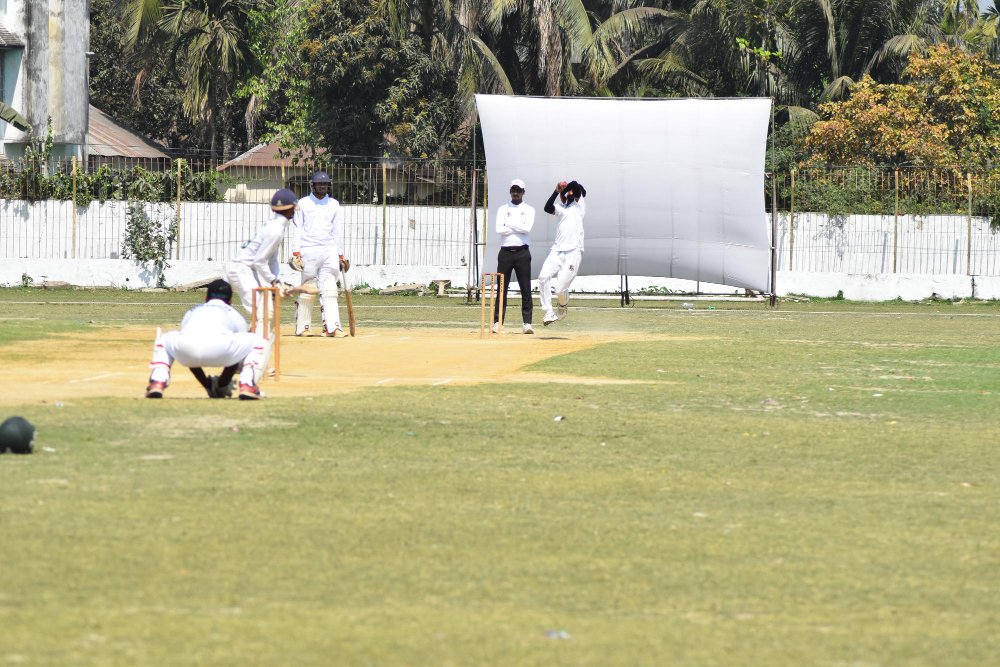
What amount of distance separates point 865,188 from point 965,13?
24.2m

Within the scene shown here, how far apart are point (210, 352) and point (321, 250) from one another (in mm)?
7754

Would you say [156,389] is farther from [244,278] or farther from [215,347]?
[244,278]

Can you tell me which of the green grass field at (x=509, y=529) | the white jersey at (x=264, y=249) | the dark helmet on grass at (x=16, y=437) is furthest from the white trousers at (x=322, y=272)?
the dark helmet on grass at (x=16, y=437)

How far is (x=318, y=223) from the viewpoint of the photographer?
19359 mm

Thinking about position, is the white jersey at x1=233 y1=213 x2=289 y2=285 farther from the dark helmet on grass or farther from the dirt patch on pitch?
the dark helmet on grass

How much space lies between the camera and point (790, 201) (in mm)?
35125

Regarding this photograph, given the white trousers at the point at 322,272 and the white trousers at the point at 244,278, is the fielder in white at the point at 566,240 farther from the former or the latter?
the white trousers at the point at 244,278

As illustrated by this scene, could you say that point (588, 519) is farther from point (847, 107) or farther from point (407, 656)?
point (847, 107)

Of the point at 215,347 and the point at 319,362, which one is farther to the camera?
the point at 319,362

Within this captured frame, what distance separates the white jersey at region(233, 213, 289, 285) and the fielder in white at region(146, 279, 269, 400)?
363 centimetres

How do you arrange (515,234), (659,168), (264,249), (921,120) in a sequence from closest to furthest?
(264,249)
(515,234)
(659,168)
(921,120)

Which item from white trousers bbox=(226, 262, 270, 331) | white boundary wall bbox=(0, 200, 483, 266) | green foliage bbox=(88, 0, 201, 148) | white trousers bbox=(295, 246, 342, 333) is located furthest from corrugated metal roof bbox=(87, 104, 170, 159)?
white trousers bbox=(226, 262, 270, 331)

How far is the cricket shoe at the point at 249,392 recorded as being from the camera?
11.8 m

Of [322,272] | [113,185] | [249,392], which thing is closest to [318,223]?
[322,272]
